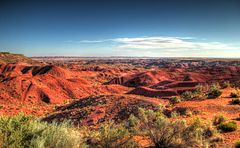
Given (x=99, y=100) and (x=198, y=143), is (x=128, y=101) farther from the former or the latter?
(x=198, y=143)

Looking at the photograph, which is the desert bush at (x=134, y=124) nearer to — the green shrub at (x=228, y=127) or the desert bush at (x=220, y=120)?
the green shrub at (x=228, y=127)

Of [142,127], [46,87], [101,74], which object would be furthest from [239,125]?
[101,74]

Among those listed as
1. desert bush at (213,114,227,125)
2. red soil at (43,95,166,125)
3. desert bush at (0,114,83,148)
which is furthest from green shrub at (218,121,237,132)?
desert bush at (0,114,83,148)

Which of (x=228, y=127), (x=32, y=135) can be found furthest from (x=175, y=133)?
(x=32, y=135)

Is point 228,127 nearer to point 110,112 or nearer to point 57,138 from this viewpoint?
point 57,138

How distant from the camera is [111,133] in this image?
859 centimetres

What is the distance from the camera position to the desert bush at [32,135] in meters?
6.49

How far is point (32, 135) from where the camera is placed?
7234 millimetres

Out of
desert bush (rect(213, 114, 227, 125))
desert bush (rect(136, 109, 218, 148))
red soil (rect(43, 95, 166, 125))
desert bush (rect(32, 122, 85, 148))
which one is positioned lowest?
red soil (rect(43, 95, 166, 125))

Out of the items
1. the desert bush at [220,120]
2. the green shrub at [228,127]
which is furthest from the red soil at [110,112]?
the green shrub at [228,127]

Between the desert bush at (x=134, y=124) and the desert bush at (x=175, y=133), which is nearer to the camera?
the desert bush at (x=175, y=133)

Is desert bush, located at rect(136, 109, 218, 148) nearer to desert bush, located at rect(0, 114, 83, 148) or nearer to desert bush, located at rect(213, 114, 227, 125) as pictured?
desert bush, located at rect(213, 114, 227, 125)

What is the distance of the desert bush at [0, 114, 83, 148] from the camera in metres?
6.49

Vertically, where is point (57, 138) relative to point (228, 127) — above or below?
above
